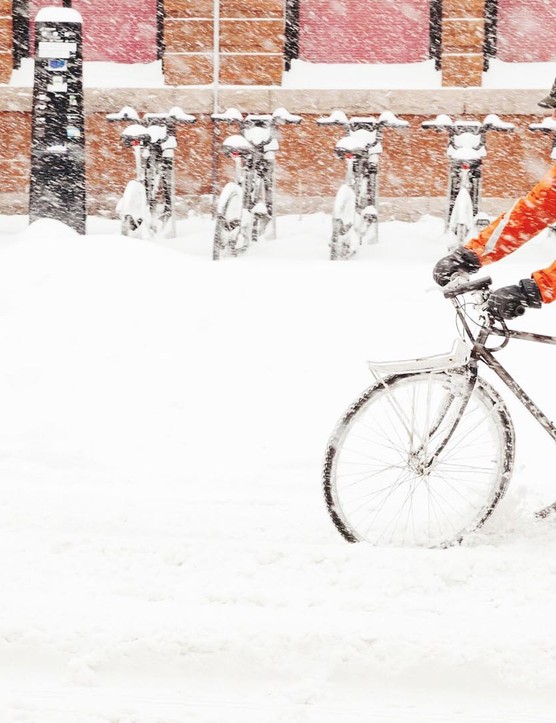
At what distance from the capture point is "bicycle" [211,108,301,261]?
962 centimetres

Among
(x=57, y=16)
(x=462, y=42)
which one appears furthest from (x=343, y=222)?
(x=462, y=42)

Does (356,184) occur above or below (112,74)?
below

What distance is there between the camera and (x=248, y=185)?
1050cm

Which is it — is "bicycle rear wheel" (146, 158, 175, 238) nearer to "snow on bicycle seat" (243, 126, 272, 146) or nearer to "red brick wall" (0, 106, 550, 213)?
"snow on bicycle seat" (243, 126, 272, 146)

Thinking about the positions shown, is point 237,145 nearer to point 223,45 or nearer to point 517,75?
point 223,45

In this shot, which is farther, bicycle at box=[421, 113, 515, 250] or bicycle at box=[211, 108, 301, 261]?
bicycle at box=[421, 113, 515, 250]

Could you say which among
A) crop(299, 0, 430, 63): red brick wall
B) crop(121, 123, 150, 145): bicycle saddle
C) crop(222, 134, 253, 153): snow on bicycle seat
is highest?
crop(299, 0, 430, 63): red brick wall

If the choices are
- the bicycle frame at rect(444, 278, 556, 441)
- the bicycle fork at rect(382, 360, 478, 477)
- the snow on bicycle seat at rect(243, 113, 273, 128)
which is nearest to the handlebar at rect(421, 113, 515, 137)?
the snow on bicycle seat at rect(243, 113, 273, 128)

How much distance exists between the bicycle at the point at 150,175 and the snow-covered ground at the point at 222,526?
64.8 inches

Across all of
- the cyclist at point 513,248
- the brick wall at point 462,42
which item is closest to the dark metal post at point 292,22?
the brick wall at point 462,42

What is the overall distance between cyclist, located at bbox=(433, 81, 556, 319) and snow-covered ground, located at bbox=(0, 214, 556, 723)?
0.58 ft

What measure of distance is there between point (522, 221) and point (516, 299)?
335 mm

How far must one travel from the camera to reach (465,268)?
371 cm

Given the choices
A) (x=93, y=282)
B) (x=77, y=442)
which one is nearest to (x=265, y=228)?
(x=93, y=282)
